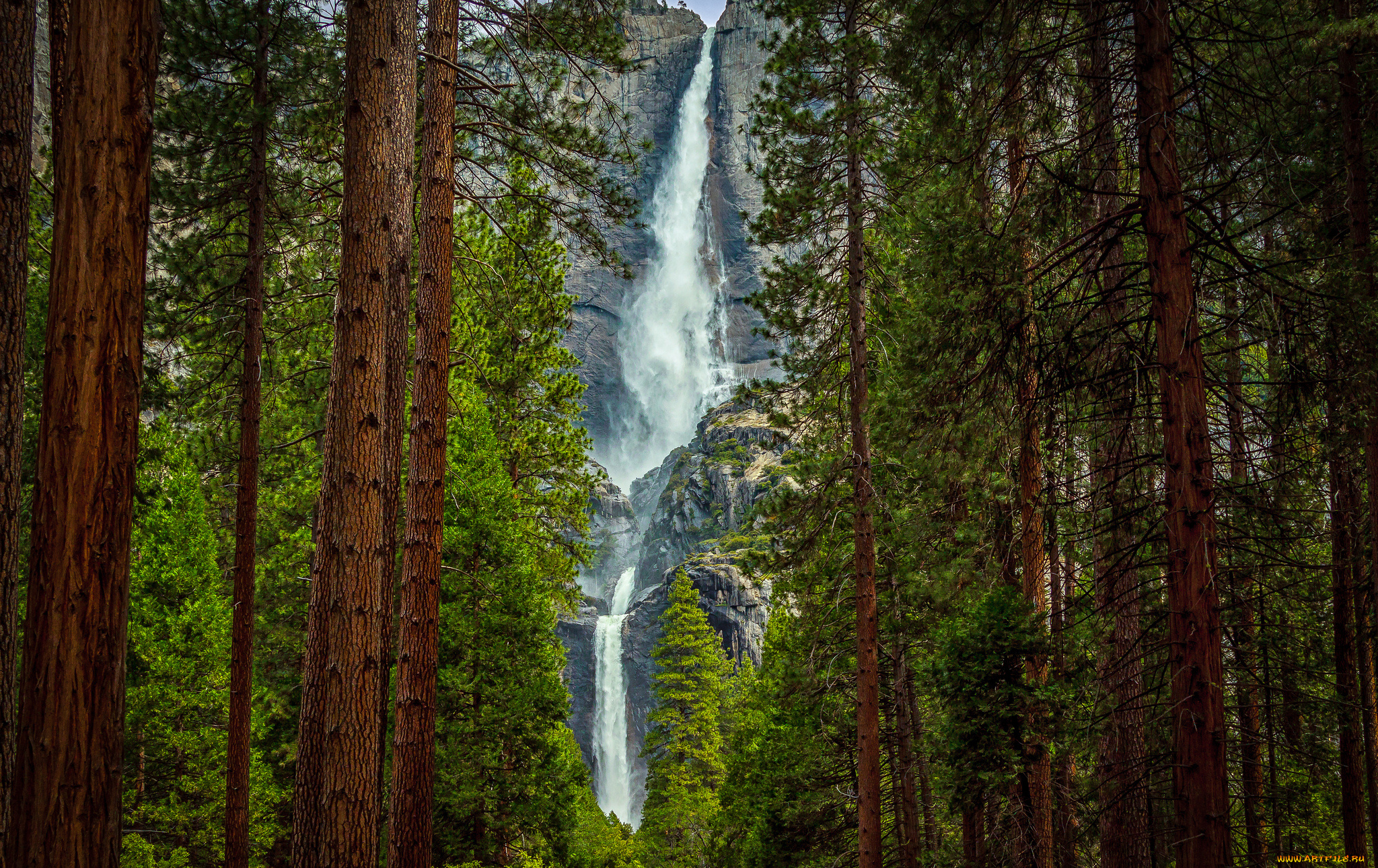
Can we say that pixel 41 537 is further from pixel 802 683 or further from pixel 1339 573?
pixel 1339 573

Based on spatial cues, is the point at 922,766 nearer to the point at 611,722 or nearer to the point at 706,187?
the point at 611,722

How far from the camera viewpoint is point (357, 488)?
4.29 meters

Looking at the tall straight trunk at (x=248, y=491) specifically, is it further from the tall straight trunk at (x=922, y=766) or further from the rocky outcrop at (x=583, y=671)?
the rocky outcrop at (x=583, y=671)

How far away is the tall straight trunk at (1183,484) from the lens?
3568 mm

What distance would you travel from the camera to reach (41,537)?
9.14 feet

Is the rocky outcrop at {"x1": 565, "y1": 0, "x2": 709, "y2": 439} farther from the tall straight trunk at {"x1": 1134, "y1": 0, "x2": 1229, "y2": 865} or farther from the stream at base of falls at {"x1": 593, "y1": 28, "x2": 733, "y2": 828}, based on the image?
the tall straight trunk at {"x1": 1134, "y1": 0, "x2": 1229, "y2": 865}

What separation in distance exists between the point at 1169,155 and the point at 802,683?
821 centimetres

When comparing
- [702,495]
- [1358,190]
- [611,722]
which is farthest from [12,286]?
[702,495]

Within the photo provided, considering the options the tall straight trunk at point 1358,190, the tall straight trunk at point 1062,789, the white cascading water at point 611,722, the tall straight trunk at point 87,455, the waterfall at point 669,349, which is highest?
the waterfall at point 669,349

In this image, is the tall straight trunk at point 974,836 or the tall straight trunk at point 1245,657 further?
the tall straight trunk at point 974,836

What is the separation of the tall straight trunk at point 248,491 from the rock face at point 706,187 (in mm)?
75842

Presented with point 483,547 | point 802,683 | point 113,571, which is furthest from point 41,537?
point 802,683

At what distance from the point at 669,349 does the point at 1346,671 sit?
87795mm

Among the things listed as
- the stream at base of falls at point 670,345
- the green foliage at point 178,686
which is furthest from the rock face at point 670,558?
the green foliage at point 178,686
